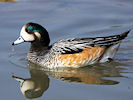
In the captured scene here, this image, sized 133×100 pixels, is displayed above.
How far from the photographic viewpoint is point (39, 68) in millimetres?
9797

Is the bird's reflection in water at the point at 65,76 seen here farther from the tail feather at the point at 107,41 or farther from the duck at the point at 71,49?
the tail feather at the point at 107,41

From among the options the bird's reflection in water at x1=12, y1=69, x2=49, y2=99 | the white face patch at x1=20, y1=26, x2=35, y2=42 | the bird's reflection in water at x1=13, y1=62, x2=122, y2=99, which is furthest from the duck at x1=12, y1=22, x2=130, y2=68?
the bird's reflection in water at x1=12, y1=69, x2=49, y2=99

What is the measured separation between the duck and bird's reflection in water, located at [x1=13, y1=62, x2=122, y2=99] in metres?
0.16

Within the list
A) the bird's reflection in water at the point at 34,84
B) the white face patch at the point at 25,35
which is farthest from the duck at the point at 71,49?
the bird's reflection in water at the point at 34,84

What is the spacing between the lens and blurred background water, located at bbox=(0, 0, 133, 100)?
26.6 feet

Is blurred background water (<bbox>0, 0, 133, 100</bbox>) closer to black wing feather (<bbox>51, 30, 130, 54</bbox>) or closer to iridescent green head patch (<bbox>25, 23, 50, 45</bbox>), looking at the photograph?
Result: black wing feather (<bbox>51, 30, 130, 54</bbox>)

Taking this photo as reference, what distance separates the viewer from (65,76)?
9078mm

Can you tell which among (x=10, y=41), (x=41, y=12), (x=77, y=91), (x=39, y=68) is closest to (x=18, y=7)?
(x=41, y=12)

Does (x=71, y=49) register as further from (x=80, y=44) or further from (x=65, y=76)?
(x=65, y=76)

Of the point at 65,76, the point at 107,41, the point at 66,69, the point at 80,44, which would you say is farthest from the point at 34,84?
the point at 107,41

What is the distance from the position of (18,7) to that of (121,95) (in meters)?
7.08

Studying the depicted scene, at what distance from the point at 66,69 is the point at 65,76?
50cm

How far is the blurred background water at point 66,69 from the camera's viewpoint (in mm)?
8102

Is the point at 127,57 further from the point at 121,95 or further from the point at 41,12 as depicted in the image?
the point at 41,12
